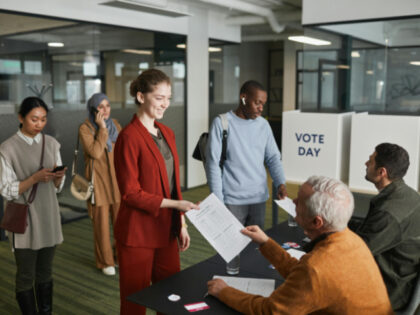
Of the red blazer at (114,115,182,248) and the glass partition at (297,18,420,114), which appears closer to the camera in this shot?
the red blazer at (114,115,182,248)

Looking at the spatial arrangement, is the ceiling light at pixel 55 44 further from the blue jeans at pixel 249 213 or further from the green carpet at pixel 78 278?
the blue jeans at pixel 249 213

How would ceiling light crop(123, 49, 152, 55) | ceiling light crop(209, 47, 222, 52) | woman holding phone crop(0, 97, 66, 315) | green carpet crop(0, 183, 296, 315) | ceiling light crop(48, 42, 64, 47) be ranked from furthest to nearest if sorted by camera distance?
ceiling light crop(209, 47, 222, 52), ceiling light crop(123, 49, 152, 55), ceiling light crop(48, 42, 64, 47), green carpet crop(0, 183, 296, 315), woman holding phone crop(0, 97, 66, 315)

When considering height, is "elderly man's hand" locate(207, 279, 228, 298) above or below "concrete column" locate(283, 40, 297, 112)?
below

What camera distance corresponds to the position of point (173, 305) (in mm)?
1771

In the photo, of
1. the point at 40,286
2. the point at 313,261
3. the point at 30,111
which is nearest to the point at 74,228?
the point at 40,286

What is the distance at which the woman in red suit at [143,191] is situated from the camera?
206cm

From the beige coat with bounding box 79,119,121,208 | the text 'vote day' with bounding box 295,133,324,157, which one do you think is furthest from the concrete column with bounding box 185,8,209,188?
the beige coat with bounding box 79,119,121,208

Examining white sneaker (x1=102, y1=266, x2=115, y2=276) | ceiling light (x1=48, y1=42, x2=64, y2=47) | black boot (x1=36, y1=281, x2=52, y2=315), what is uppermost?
ceiling light (x1=48, y1=42, x2=64, y2=47)

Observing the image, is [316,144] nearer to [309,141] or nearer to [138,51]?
[309,141]

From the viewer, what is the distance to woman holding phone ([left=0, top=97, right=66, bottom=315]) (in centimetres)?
268

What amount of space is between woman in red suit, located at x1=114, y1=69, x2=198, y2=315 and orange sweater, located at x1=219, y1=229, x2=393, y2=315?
0.67 meters

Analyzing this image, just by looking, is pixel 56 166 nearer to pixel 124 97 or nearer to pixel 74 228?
pixel 74 228

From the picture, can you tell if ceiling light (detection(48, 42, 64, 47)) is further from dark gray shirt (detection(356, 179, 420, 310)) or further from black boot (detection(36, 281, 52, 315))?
dark gray shirt (detection(356, 179, 420, 310))

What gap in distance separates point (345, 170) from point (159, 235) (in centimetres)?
292
